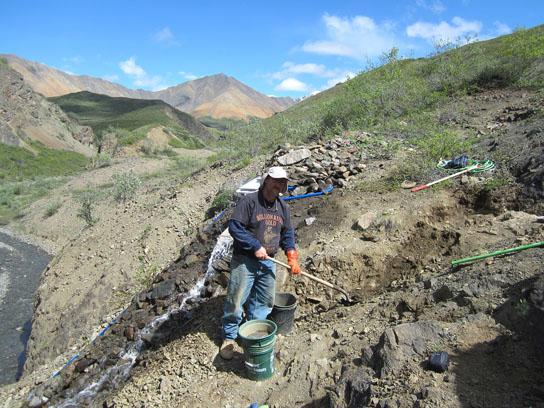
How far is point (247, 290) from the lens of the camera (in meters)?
4.05

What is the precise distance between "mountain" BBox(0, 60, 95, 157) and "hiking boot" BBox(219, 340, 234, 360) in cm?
3985

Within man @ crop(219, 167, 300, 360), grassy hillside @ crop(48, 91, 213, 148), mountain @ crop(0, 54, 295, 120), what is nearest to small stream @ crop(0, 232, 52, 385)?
man @ crop(219, 167, 300, 360)

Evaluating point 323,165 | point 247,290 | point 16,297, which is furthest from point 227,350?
point 16,297

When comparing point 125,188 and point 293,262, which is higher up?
point 293,262

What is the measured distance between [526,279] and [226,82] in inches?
6111

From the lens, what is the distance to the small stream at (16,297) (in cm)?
882

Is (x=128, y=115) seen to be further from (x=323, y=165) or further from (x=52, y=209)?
(x=323, y=165)

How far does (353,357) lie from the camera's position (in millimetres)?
3400

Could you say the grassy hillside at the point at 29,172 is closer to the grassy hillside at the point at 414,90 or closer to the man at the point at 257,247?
the grassy hillside at the point at 414,90

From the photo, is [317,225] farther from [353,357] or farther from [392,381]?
[392,381]

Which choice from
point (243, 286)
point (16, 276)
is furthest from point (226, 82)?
point (243, 286)

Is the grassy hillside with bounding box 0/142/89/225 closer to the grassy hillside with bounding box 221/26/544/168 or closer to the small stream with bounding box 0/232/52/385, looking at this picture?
the small stream with bounding box 0/232/52/385

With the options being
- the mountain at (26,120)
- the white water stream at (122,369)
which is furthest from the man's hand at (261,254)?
the mountain at (26,120)

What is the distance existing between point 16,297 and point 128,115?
63890mm
